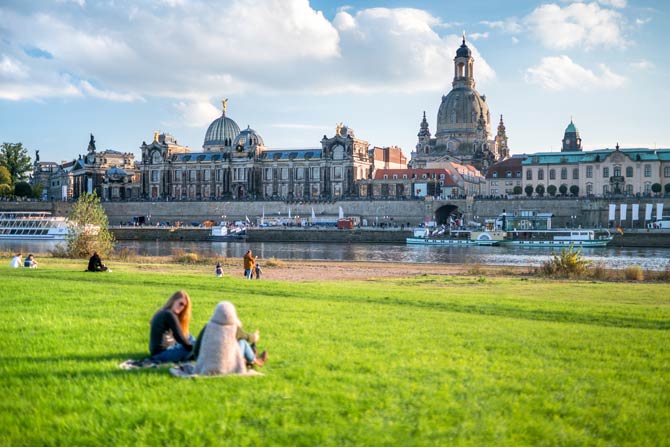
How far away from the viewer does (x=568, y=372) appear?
324 inches

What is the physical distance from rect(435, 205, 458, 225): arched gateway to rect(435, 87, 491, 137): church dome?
1221 inches

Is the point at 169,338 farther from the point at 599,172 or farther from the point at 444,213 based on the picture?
the point at 444,213

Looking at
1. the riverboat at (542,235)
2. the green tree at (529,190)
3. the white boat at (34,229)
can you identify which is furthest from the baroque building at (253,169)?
the riverboat at (542,235)

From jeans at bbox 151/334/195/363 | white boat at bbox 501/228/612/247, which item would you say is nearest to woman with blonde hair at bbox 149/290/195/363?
jeans at bbox 151/334/195/363

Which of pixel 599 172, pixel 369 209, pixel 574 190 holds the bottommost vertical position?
pixel 369 209

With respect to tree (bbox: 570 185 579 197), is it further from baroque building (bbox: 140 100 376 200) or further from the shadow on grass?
the shadow on grass

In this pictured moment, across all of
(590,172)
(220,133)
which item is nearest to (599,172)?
(590,172)

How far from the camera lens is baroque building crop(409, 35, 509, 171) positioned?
12019 centimetres

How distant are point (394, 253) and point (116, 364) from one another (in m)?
48.3

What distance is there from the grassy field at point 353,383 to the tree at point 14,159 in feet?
383

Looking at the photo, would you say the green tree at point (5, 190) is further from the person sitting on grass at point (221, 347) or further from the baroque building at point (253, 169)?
the person sitting on grass at point (221, 347)

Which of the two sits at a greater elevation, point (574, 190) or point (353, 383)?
point (574, 190)

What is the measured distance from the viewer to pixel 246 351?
812 cm

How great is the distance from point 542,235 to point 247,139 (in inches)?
2212
